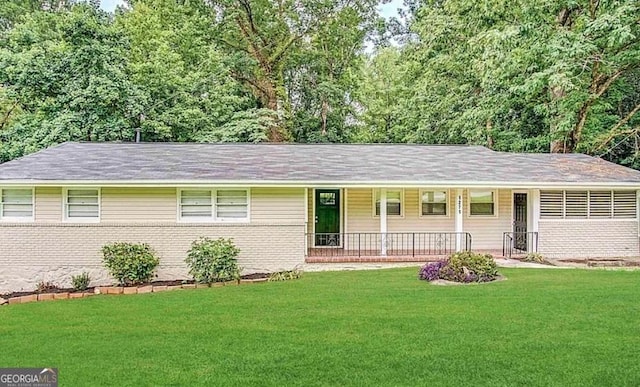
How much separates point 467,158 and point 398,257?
4454 mm

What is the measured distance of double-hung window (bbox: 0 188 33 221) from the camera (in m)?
13.7

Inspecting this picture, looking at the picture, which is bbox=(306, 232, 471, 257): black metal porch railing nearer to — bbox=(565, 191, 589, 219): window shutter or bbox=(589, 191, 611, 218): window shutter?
bbox=(565, 191, 589, 219): window shutter

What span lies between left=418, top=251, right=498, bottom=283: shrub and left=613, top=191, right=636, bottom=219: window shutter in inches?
228

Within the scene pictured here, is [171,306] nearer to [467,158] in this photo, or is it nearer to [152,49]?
[467,158]

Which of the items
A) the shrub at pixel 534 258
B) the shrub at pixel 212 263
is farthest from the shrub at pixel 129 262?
the shrub at pixel 534 258

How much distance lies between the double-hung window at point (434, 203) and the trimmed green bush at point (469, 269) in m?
4.52

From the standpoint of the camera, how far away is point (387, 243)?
1622 centimetres

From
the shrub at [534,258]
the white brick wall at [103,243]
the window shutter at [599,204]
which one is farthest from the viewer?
the window shutter at [599,204]

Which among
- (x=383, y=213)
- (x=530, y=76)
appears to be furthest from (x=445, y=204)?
(x=530, y=76)

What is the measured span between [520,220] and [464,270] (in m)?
5.59

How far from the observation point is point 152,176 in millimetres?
13734

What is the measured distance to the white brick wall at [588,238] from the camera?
15398 mm

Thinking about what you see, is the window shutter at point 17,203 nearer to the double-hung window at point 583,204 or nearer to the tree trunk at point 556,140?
the double-hung window at point 583,204

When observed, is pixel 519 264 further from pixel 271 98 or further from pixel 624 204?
pixel 271 98
